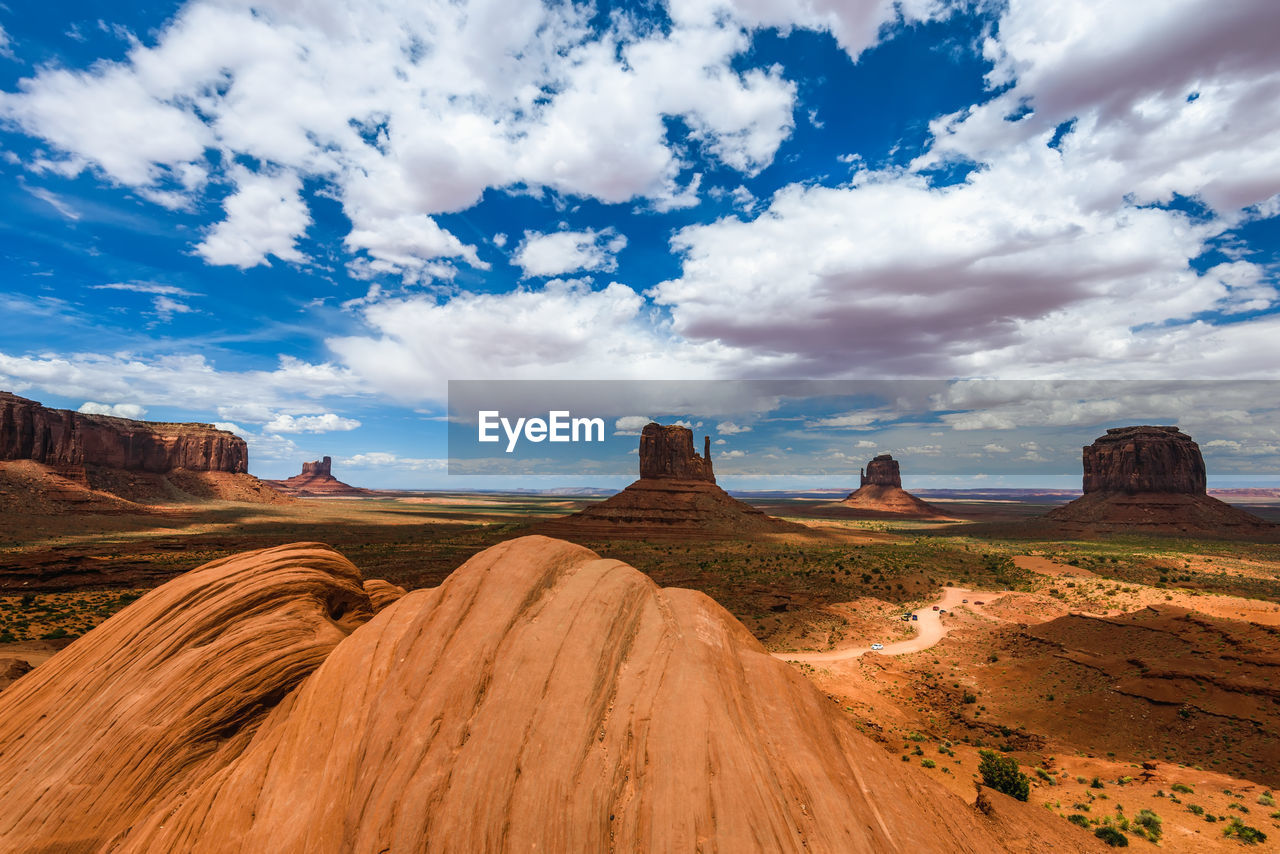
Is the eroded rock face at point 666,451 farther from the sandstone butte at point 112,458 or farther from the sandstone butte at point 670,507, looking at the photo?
the sandstone butte at point 112,458

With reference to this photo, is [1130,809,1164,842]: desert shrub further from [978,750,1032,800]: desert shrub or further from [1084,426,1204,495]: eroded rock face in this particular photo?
[1084,426,1204,495]: eroded rock face

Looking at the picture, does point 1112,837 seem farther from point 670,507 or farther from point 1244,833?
point 670,507

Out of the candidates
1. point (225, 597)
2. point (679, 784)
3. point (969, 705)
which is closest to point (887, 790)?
point (679, 784)

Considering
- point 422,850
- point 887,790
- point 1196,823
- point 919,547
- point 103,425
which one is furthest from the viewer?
point 103,425

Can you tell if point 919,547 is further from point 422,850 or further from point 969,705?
point 422,850

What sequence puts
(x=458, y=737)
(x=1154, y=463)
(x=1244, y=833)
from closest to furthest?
(x=458, y=737) → (x=1244, y=833) → (x=1154, y=463)

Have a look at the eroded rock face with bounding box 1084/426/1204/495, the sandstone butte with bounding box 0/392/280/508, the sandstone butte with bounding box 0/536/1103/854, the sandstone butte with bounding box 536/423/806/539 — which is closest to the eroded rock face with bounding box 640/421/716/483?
the sandstone butte with bounding box 536/423/806/539

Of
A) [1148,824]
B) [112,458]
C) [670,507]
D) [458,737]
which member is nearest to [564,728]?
[458,737]
